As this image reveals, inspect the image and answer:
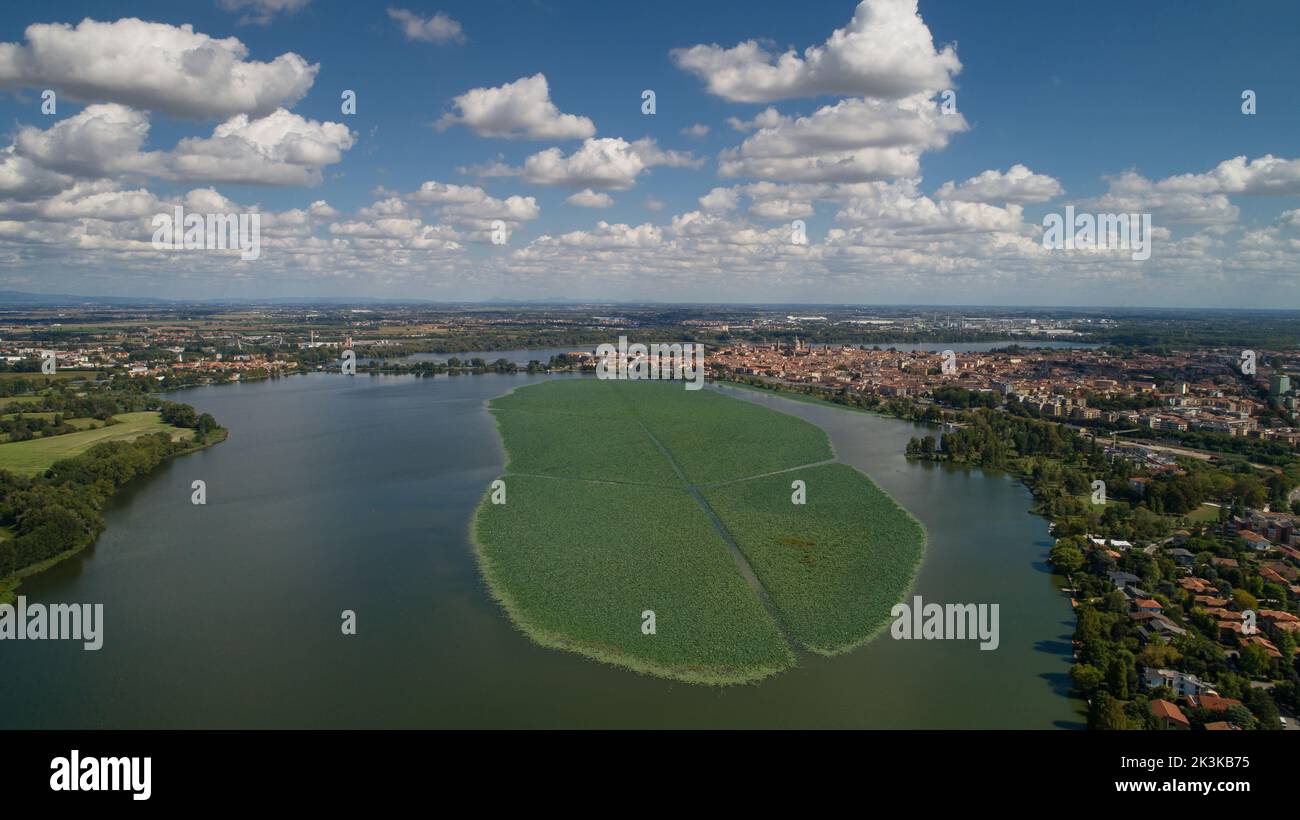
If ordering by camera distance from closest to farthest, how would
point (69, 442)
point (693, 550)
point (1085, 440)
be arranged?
point (693, 550) < point (69, 442) < point (1085, 440)

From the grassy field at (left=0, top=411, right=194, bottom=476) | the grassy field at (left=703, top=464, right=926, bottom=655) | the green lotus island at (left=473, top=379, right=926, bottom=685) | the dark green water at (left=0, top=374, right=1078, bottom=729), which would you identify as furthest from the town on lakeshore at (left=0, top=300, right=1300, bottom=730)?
the grassy field at (left=703, top=464, right=926, bottom=655)

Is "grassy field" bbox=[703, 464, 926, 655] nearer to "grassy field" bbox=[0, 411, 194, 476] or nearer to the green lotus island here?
the green lotus island

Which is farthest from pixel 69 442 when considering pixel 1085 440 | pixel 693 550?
pixel 1085 440

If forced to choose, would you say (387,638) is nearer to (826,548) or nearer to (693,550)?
(693,550)

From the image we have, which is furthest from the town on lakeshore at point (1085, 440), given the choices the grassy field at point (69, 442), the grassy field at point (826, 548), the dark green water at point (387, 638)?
the grassy field at point (826, 548)

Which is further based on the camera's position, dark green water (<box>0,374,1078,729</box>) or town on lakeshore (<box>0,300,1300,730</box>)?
town on lakeshore (<box>0,300,1300,730</box>)
